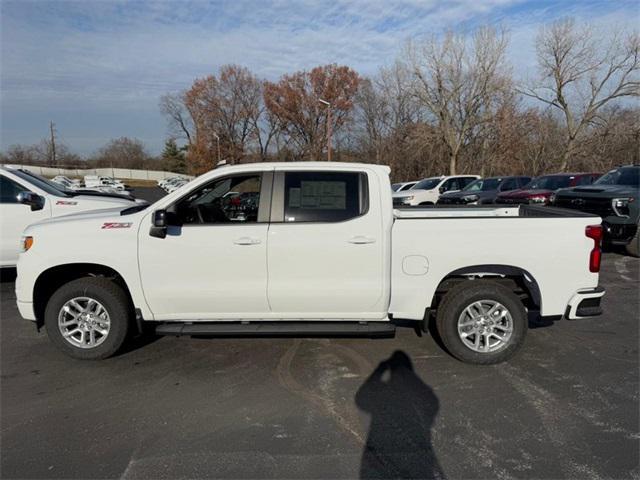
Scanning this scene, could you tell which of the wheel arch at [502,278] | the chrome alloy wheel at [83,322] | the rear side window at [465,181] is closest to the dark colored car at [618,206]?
the wheel arch at [502,278]

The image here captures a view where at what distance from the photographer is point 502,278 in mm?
4047

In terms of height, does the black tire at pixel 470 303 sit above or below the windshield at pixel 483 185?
below

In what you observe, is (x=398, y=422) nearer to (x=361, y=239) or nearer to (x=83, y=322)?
(x=361, y=239)

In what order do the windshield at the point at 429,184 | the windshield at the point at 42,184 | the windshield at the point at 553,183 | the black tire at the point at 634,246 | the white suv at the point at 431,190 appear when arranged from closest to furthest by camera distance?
the windshield at the point at 42,184 → the black tire at the point at 634,246 → the windshield at the point at 553,183 → the white suv at the point at 431,190 → the windshield at the point at 429,184

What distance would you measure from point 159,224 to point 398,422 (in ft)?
8.37

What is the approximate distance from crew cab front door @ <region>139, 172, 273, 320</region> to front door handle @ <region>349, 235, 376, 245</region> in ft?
2.65

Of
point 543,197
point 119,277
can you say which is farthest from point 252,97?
point 119,277

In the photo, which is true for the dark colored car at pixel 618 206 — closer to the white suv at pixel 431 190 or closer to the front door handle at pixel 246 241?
the front door handle at pixel 246 241

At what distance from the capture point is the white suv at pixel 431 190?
18391mm

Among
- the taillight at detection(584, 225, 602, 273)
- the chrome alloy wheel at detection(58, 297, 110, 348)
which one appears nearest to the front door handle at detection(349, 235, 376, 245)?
the taillight at detection(584, 225, 602, 273)

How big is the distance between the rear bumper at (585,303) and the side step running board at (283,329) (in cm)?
167

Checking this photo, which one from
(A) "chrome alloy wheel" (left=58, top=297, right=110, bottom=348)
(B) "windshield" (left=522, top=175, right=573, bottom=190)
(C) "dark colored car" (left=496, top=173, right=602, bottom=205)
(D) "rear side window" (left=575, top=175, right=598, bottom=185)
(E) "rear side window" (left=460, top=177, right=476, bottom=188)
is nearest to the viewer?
(A) "chrome alloy wheel" (left=58, top=297, right=110, bottom=348)

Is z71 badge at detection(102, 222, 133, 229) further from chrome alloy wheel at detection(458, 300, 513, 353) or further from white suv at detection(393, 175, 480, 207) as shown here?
white suv at detection(393, 175, 480, 207)

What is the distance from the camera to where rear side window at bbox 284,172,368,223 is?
3801 millimetres
